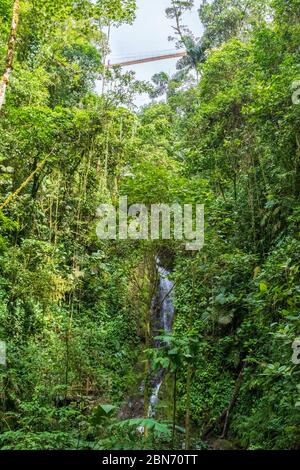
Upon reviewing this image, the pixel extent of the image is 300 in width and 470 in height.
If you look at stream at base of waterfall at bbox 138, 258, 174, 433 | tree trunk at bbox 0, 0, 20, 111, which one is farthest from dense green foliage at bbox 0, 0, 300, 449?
tree trunk at bbox 0, 0, 20, 111

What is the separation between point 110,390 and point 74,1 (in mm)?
7267

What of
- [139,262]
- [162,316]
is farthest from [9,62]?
[162,316]

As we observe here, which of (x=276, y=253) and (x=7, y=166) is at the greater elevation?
(x=7, y=166)

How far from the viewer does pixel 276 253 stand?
19.5ft

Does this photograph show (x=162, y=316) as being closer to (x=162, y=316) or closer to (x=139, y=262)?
(x=162, y=316)

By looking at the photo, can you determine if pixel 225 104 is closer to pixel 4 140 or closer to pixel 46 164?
pixel 46 164

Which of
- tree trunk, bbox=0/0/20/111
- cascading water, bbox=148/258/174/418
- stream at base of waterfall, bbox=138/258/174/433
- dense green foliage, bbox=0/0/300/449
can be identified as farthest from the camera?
cascading water, bbox=148/258/174/418

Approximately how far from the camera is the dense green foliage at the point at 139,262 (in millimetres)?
5461

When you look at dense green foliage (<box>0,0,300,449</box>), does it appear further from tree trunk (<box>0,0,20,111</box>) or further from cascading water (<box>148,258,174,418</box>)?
tree trunk (<box>0,0,20,111</box>)

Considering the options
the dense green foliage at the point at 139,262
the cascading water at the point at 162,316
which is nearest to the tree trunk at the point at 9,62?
the dense green foliage at the point at 139,262

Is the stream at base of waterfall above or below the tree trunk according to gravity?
below

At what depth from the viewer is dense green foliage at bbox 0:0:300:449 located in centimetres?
546

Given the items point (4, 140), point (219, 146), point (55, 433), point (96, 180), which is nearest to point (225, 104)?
point (219, 146)

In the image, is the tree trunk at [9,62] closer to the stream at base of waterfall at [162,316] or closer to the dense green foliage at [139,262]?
the dense green foliage at [139,262]
